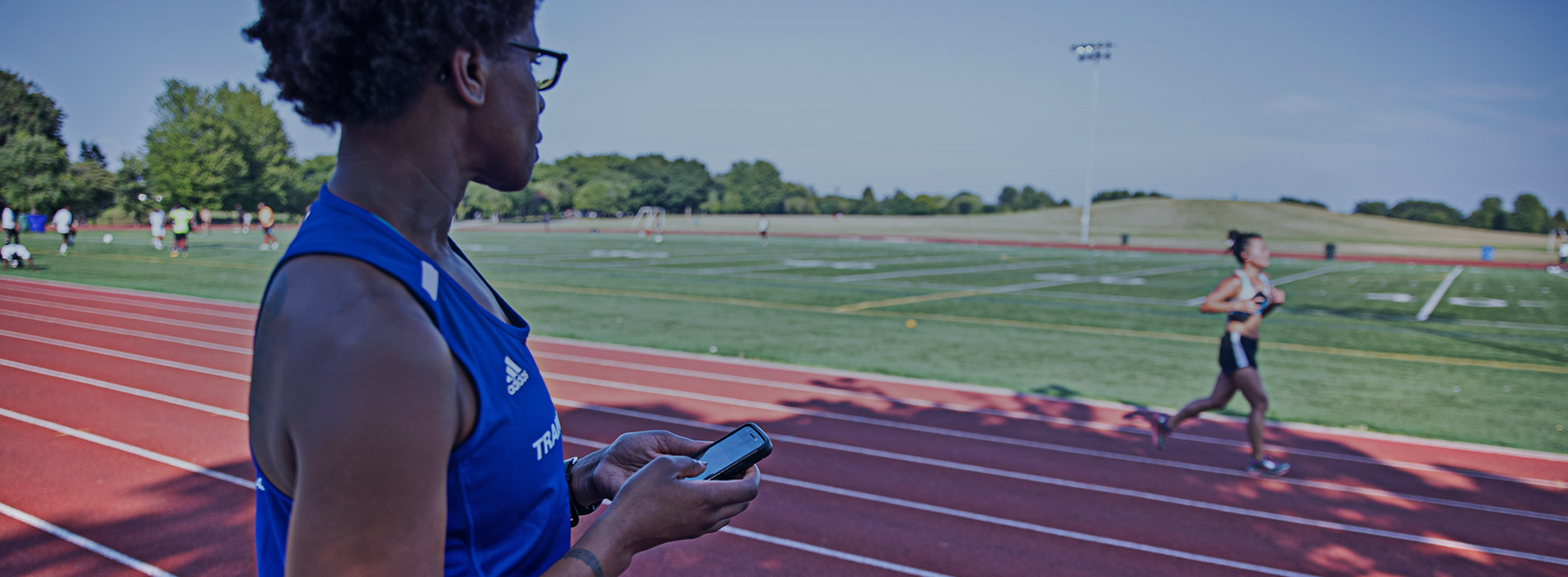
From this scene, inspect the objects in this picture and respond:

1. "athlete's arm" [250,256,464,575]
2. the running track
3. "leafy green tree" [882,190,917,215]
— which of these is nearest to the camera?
"athlete's arm" [250,256,464,575]

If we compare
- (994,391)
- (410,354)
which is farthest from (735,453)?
(994,391)

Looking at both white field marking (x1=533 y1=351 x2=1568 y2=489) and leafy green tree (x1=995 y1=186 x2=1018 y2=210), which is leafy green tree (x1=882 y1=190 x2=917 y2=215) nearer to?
leafy green tree (x1=995 y1=186 x2=1018 y2=210)

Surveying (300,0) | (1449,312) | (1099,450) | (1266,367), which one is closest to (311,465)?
(300,0)

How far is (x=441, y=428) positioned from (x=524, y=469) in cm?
25

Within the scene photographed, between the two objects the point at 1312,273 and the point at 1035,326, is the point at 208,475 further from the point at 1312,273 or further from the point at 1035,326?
the point at 1312,273

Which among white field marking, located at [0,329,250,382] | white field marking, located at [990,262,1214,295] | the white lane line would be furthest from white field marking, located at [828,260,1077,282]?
the white lane line

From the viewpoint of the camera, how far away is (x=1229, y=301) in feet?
23.5

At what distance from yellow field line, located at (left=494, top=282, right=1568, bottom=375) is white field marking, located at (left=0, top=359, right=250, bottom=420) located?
10.1 metres

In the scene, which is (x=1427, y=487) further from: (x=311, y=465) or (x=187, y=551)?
(x=187, y=551)

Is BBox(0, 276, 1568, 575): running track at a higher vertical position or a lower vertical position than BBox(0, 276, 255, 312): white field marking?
lower

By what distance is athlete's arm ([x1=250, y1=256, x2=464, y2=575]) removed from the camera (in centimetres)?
96

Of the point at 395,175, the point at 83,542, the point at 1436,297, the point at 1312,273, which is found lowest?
the point at 83,542

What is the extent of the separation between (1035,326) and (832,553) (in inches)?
435

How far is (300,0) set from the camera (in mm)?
1136
